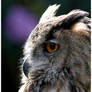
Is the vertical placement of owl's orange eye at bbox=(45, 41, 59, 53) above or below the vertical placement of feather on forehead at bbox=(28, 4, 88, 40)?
below

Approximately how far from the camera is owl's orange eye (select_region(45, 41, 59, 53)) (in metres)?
2.32

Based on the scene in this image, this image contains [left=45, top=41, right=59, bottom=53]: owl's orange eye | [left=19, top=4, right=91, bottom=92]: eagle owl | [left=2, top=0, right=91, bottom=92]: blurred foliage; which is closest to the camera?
[left=19, top=4, right=91, bottom=92]: eagle owl

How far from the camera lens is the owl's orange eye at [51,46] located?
7.61 feet

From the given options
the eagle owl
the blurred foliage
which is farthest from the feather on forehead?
the blurred foliage

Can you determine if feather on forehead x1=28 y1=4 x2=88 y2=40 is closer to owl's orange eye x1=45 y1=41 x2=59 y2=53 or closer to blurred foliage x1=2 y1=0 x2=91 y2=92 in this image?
owl's orange eye x1=45 y1=41 x2=59 y2=53

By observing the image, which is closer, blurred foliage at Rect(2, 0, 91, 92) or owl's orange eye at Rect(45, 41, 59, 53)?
owl's orange eye at Rect(45, 41, 59, 53)

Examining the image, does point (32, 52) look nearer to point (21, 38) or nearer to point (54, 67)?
point (54, 67)

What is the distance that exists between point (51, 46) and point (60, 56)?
0.11 metres

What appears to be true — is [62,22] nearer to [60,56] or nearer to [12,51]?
[60,56]

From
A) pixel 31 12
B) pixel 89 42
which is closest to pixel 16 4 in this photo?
pixel 31 12

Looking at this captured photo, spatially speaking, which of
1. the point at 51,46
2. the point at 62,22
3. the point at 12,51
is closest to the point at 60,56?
the point at 51,46

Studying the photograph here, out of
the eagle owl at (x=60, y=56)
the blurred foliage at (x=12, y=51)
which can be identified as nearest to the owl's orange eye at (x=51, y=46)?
the eagle owl at (x=60, y=56)

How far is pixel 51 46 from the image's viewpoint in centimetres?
238

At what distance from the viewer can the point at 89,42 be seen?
7.16ft
